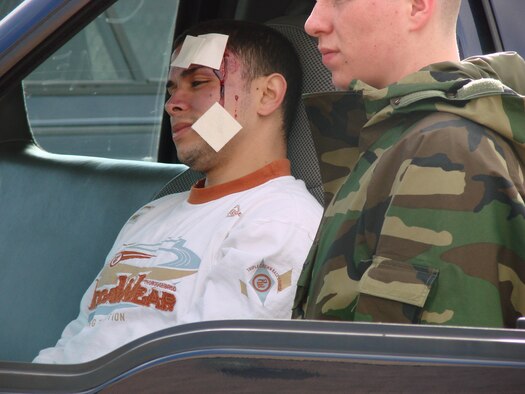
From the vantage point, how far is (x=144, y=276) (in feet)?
7.50

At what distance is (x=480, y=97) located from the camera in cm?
150

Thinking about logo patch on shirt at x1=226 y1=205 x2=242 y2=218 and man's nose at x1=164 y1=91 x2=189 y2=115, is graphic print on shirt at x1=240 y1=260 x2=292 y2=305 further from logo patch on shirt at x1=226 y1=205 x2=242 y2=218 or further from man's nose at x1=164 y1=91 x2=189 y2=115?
man's nose at x1=164 y1=91 x2=189 y2=115

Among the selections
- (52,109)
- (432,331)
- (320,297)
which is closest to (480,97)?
(320,297)

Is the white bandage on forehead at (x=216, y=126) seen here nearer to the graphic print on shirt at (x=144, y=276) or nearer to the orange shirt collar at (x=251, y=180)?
the orange shirt collar at (x=251, y=180)

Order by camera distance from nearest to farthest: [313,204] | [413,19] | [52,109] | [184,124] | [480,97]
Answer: [480,97] < [413,19] < [313,204] < [184,124] < [52,109]

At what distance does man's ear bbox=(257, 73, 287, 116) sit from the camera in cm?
246

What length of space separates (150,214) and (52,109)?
362 centimetres

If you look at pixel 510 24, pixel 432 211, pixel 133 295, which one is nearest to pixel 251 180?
pixel 133 295

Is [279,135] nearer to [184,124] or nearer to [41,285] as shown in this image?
[184,124]

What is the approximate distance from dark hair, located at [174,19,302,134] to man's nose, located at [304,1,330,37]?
0.70m

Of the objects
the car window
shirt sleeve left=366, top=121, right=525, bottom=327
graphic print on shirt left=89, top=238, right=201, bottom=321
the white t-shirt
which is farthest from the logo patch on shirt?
the car window

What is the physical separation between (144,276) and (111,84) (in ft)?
14.2

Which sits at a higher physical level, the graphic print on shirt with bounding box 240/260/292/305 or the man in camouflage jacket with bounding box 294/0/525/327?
the man in camouflage jacket with bounding box 294/0/525/327

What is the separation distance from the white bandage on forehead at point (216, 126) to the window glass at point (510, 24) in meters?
0.61
